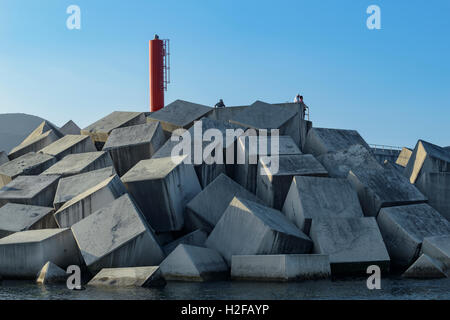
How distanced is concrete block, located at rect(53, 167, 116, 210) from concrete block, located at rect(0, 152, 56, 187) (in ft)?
5.49

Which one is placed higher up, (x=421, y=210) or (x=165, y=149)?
(x=165, y=149)

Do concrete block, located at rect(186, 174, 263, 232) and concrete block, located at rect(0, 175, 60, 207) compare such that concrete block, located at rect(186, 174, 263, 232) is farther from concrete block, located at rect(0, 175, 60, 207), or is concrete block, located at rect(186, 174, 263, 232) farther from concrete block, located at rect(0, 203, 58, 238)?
concrete block, located at rect(0, 175, 60, 207)

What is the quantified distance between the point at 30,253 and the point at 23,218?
64.1 inches

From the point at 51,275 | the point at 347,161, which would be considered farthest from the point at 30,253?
the point at 347,161

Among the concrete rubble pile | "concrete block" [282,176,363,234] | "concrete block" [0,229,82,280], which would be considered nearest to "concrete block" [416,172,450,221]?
the concrete rubble pile

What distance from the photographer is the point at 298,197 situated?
838 centimetres

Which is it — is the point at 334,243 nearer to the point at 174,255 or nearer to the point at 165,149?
the point at 174,255

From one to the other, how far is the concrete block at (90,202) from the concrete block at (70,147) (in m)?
3.19

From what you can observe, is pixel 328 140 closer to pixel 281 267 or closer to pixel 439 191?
pixel 439 191

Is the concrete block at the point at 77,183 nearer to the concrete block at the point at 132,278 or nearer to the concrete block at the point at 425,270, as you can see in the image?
the concrete block at the point at 132,278

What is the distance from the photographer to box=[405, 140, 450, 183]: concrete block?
1146 centimetres

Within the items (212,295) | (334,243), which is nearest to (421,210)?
(334,243)
